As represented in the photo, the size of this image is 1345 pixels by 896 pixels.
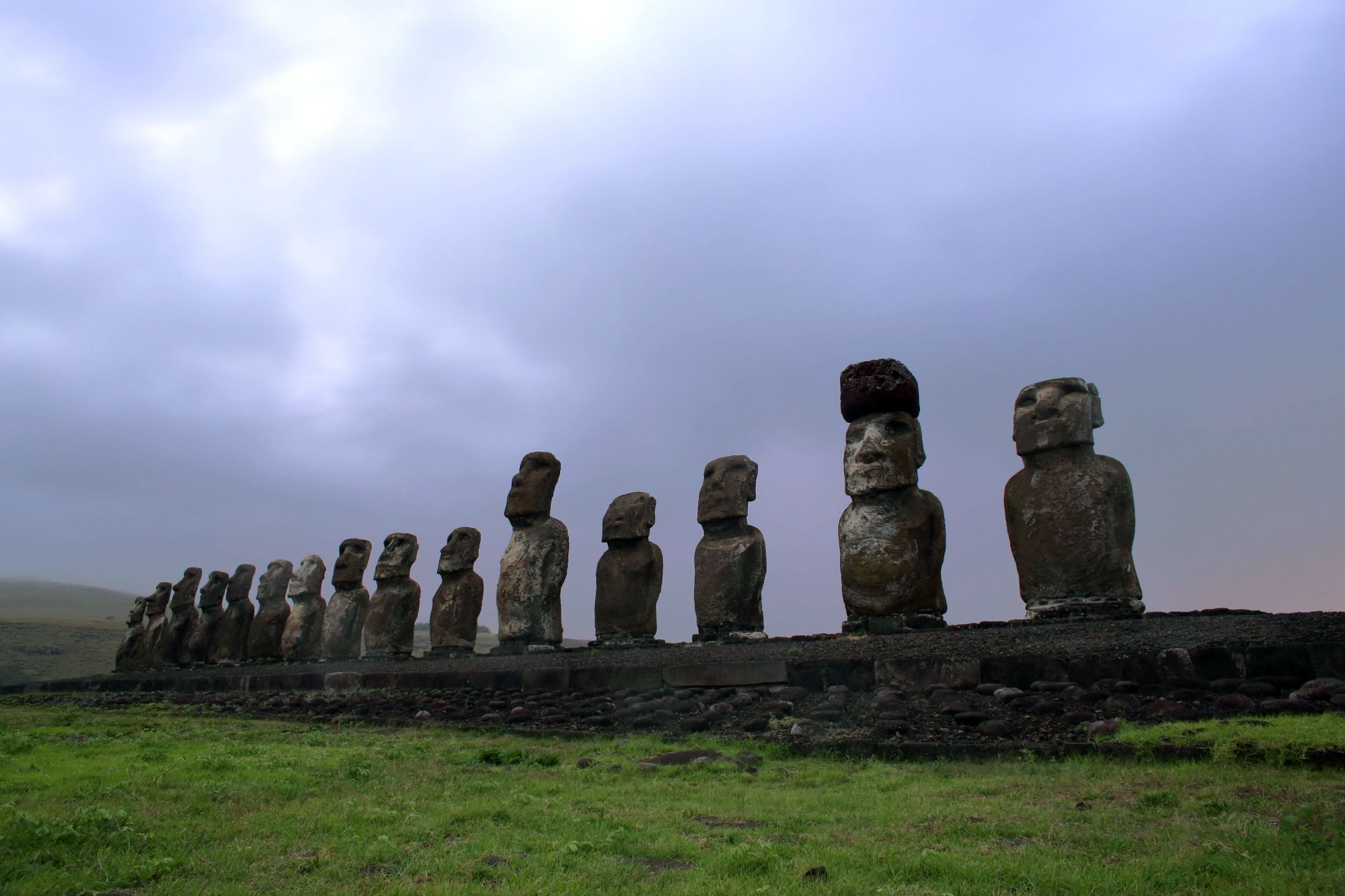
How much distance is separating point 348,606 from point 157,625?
10.9m

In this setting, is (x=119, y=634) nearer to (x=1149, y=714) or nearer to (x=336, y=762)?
(x=336, y=762)

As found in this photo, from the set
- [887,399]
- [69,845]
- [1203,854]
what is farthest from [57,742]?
[887,399]

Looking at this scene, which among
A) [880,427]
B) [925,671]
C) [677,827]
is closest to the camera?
[677,827]

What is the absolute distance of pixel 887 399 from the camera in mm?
11773

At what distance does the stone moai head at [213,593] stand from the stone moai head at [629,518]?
15.8 meters

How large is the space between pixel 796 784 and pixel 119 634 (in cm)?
5034

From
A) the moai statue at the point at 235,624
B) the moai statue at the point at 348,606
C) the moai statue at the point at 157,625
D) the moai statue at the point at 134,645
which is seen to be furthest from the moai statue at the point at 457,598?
the moai statue at the point at 134,645

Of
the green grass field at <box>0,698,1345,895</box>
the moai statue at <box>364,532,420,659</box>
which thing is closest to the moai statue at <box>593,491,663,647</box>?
the moai statue at <box>364,532,420,659</box>

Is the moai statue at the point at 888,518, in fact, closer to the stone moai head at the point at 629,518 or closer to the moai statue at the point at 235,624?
the stone moai head at the point at 629,518

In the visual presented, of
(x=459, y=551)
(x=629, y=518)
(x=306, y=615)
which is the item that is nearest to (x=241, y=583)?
(x=306, y=615)

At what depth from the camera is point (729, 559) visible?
13633 mm

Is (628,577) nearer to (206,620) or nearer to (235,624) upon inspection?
(235,624)

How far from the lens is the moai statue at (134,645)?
27766 mm

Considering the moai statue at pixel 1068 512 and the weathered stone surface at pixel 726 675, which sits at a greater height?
the moai statue at pixel 1068 512
